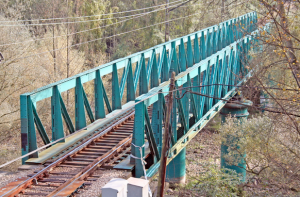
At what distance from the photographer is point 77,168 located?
23.5 ft

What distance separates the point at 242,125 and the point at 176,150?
9.77 metres

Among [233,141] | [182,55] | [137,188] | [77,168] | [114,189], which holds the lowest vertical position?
[233,141]

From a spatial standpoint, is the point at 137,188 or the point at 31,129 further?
the point at 31,129

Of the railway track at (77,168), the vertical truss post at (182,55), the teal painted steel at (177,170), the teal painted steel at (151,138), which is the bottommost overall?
the teal painted steel at (177,170)

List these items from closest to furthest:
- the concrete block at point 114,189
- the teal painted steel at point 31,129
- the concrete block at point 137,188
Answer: the concrete block at point 114,189 < the concrete block at point 137,188 < the teal painted steel at point 31,129

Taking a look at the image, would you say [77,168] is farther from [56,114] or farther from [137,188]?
[137,188]

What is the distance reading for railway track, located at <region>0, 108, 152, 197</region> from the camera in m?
5.99

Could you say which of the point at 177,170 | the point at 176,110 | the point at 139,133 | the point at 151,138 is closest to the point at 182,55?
the point at 176,110

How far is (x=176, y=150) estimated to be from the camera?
9336 millimetres

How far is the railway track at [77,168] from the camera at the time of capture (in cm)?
599

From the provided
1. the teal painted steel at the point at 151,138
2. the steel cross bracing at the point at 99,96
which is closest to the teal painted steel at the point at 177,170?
the steel cross bracing at the point at 99,96

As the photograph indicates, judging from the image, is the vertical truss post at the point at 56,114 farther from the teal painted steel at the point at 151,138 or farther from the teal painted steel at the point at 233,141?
the teal painted steel at the point at 233,141

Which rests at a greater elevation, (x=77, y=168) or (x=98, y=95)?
(x=98, y=95)

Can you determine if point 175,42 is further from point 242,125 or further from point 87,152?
point 242,125
